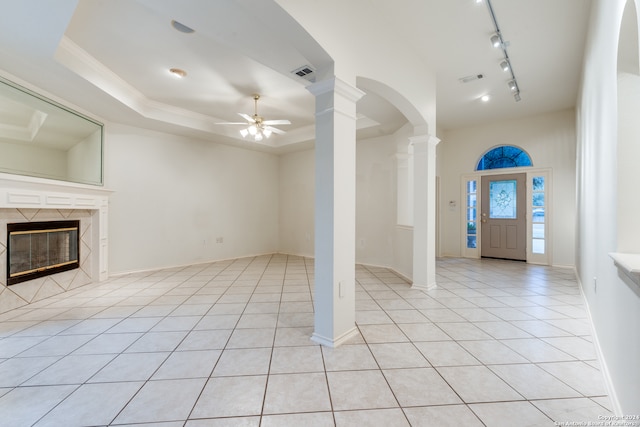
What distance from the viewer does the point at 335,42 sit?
221 centimetres

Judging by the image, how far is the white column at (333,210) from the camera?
7.29 ft

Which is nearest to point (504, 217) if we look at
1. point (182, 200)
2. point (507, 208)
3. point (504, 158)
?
point (507, 208)

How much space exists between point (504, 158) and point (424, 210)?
3.83m

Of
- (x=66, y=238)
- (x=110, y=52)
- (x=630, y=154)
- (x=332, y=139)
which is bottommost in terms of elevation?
(x=66, y=238)

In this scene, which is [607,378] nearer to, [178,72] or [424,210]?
[424,210]

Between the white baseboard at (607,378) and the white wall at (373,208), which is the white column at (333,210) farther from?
the white wall at (373,208)

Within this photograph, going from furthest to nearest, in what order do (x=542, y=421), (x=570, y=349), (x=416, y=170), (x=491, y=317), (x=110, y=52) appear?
(x=416, y=170) → (x=110, y=52) → (x=491, y=317) → (x=570, y=349) → (x=542, y=421)

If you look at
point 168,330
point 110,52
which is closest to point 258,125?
point 110,52

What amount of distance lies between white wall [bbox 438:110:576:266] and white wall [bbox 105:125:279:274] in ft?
14.4

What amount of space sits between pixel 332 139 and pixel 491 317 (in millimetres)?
2458

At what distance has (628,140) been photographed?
4.93ft

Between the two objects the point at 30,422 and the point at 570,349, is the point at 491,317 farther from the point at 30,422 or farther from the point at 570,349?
the point at 30,422

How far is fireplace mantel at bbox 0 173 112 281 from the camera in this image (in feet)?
9.68

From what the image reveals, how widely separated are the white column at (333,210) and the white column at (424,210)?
172cm
